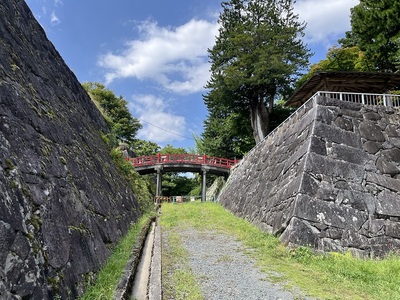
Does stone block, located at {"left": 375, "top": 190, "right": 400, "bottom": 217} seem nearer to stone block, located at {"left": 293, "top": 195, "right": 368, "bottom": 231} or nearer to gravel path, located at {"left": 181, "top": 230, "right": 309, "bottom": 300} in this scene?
stone block, located at {"left": 293, "top": 195, "right": 368, "bottom": 231}

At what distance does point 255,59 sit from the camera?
2195 centimetres

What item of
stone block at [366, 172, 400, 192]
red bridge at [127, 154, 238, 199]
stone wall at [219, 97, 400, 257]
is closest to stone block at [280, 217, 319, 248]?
stone wall at [219, 97, 400, 257]

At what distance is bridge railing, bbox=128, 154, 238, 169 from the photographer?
80.5ft

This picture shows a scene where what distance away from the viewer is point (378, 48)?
52.2 feet

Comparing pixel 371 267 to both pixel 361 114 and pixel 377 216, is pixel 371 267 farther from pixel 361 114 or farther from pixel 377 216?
pixel 361 114

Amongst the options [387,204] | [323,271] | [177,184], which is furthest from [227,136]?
[323,271]

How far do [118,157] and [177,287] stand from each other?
7237mm

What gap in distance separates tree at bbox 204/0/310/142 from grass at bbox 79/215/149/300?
18.1 metres

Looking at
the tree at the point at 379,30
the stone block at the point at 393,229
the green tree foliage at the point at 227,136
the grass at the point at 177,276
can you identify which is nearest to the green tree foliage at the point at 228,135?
the green tree foliage at the point at 227,136

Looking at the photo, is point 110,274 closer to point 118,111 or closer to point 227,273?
point 227,273

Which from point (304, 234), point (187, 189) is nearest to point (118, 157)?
point (304, 234)

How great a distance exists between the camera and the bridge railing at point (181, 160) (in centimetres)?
2453

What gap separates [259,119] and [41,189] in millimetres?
20840

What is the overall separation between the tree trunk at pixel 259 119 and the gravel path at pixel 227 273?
15854mm
